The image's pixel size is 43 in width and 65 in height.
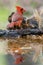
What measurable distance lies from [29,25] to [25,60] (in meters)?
1.83

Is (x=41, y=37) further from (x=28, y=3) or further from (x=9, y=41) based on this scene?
(x=28, y=3)

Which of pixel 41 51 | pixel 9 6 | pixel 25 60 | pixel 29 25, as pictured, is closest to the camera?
pixel 25 60

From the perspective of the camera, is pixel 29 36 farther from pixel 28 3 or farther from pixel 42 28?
pixel 28 3

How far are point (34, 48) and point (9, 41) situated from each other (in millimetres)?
615

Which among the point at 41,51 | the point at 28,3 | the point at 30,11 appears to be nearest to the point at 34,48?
the point at 41,51

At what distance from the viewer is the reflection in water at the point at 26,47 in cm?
380

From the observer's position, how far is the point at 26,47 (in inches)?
167

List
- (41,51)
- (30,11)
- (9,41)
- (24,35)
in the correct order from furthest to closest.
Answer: (30,11) < (24,35) < (9,41) < (41,51)

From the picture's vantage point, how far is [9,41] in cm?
468

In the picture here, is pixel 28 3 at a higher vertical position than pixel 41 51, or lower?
higher

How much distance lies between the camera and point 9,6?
956cm

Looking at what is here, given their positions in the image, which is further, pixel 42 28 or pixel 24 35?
pixel 42 28

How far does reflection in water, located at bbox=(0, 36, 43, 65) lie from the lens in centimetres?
380

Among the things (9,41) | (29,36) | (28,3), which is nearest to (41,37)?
(29,36)
